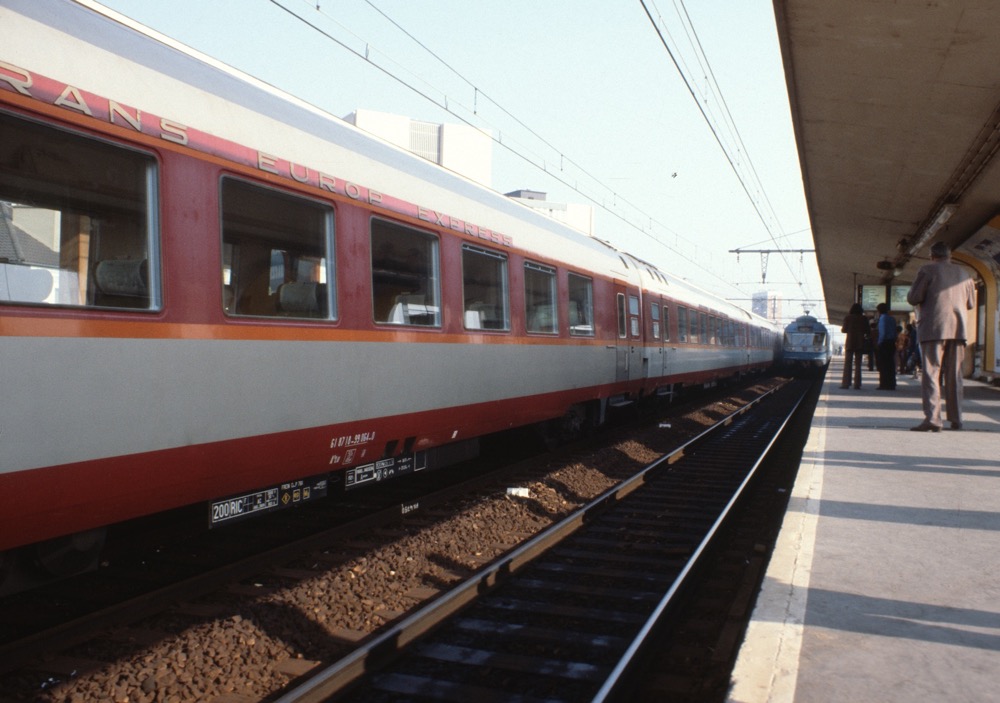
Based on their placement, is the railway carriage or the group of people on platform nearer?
the railway carriage

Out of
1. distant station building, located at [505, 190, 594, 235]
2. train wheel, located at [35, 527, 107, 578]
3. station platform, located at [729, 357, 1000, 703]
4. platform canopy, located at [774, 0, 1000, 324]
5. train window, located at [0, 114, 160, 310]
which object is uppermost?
distant station building, located at [505, 190, 594, 235]

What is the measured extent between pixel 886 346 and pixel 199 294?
50.9 feet

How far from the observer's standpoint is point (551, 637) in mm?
4281

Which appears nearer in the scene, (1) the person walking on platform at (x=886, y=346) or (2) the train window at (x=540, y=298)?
(2) the train window at (x=540, y=298)

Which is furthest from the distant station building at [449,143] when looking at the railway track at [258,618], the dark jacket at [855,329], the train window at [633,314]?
the railway track at [258,618]

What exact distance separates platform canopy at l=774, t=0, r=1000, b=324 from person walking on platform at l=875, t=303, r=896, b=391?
2245 mm

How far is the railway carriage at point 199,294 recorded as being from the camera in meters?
3.66

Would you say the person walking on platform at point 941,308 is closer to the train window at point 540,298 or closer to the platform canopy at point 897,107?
the platform canopy at point 897,107

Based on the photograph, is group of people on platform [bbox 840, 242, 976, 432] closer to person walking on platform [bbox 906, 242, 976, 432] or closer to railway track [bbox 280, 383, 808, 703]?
person walking on platform [bbox 906, 242, 976, 432]

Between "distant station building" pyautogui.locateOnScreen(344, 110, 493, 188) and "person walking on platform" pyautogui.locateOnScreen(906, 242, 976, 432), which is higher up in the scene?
"distant station building" pyautogui.locateOnScreen(344, 110, 493, 188)

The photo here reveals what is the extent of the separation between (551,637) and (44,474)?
243 centimetres

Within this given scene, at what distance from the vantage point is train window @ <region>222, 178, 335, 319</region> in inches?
191

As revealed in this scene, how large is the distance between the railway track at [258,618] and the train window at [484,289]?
1.84 metres

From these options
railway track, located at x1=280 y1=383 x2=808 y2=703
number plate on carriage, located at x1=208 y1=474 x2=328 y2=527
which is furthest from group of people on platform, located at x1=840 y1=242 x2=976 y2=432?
number plate on carriage, located at x1=208 y1=474 x2=328 y2=527
